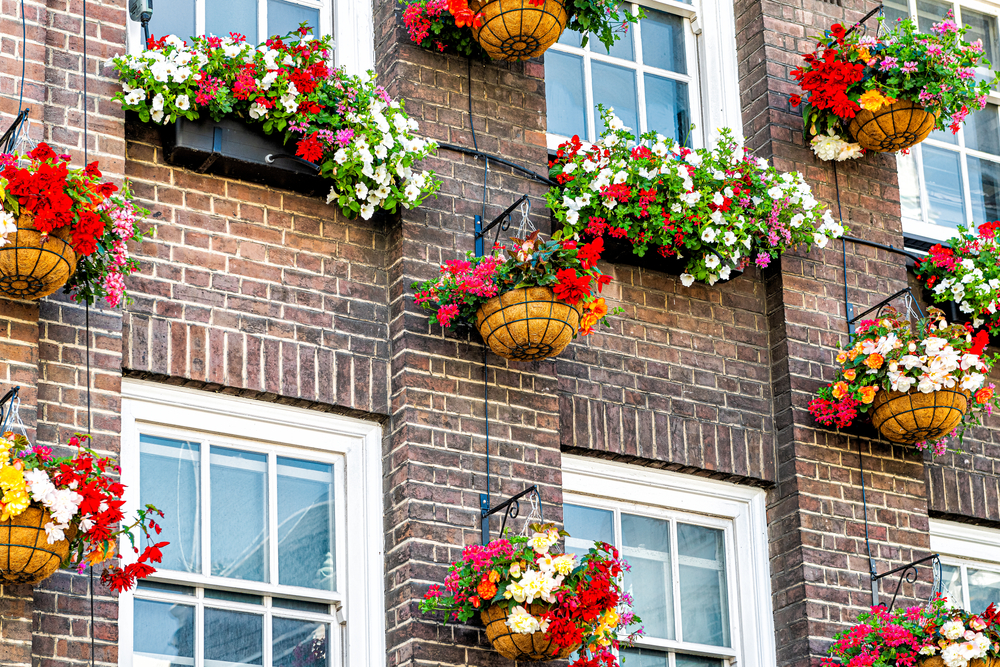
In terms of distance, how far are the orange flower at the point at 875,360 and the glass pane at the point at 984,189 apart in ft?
7.10

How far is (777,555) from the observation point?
805cm

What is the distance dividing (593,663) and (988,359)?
2775 millimetres

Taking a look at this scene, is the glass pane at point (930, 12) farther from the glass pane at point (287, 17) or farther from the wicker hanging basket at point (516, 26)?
the glass pane at point (287, 17)

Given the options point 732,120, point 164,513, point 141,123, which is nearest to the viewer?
point 164,513

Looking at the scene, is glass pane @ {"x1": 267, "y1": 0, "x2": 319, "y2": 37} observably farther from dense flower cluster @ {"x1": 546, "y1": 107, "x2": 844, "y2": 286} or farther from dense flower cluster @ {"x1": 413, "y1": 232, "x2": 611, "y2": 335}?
dense flower cluster @ {"x1": 413, "y1": 232, "x2": 611, "y2": 335}

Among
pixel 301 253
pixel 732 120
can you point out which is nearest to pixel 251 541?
pixel 301 253

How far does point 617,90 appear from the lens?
8.88m

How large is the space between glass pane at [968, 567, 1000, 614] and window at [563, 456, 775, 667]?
1333 mm

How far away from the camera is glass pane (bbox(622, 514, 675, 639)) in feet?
25.3

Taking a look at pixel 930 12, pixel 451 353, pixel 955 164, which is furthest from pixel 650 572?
pixel 930 12

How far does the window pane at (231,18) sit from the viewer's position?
25.6 ft

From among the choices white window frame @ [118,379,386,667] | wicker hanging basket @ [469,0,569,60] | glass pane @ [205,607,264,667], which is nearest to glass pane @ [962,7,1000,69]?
wicker hanging basket @ [469,0,569,60]

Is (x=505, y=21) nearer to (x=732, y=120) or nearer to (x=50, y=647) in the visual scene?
(x=732, y=120)

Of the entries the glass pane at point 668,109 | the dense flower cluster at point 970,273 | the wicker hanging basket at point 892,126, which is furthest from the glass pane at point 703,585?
the wicker hanging basket at point 892,126
